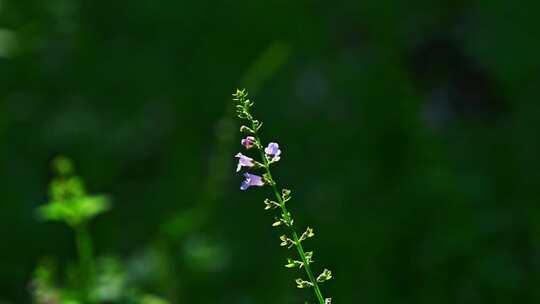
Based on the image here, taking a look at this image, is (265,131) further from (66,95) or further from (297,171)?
(66,95)

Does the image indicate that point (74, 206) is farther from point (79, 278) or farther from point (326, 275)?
point (326, 275)

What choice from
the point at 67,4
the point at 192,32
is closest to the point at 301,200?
the point at 192,32

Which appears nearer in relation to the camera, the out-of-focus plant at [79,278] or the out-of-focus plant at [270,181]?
the out-of-focus plant at [270,181]

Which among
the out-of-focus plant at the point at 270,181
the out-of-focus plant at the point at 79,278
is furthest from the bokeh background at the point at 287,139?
the out-of-focus plant at the point at 270,181

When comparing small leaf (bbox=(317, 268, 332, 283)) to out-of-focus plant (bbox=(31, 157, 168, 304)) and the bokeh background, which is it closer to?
out-of-focus plant (bbox=(31, 157, 168, 304))

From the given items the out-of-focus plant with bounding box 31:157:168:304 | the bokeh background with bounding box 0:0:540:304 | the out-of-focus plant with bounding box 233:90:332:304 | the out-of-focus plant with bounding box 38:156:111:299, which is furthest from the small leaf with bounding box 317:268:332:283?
the bokeh background with bounding box 0:0:540:304

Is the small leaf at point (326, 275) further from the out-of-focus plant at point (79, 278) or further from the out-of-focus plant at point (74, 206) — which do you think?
the out-of-focus plant at point (74, 206)

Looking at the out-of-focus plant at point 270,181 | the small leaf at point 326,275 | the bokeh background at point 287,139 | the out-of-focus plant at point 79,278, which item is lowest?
the small leaf at point 326,275

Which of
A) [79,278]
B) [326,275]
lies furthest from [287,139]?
[326,275]

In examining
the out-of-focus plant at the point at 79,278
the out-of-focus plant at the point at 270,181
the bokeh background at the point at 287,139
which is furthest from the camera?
the bokeh background at the point at 287,139

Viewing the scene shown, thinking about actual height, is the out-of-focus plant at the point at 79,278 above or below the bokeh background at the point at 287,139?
below
